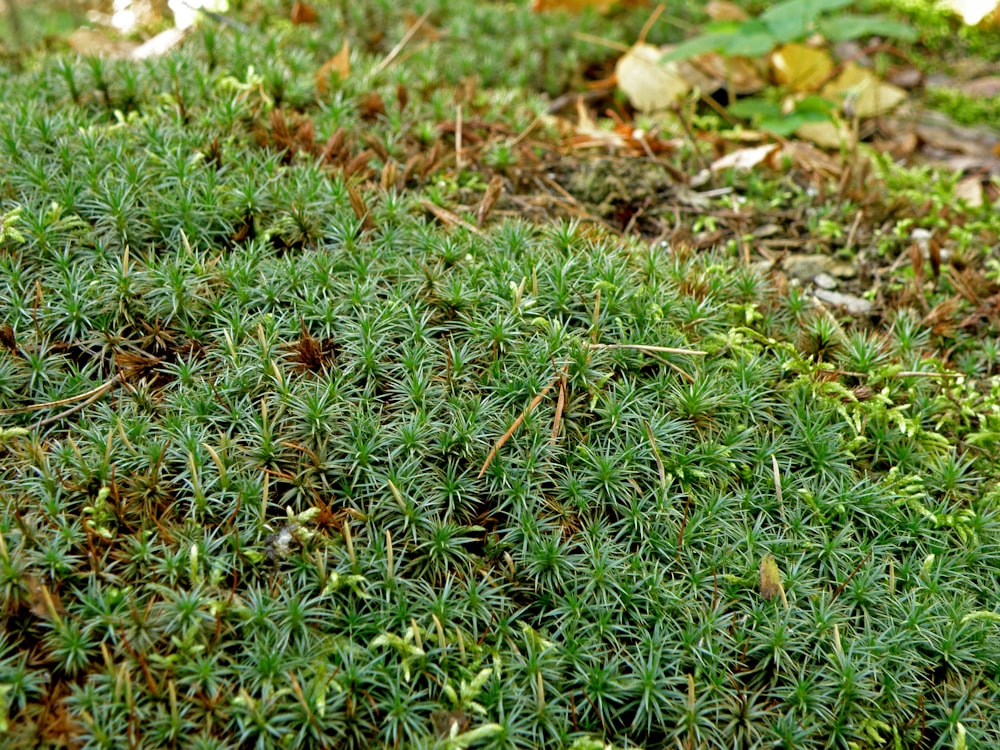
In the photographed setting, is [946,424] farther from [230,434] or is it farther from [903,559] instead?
[230,434]

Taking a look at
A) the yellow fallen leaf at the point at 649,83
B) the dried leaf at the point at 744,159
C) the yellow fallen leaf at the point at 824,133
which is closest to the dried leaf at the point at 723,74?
the yellow fallen leaf at the point at 649,83

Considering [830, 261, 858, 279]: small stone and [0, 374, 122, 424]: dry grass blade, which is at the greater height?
[0, 374, 122, 424]: dry grass blade

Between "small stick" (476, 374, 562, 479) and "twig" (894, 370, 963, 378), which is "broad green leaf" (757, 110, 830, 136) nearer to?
"twig" (894, 370, 963, 378)

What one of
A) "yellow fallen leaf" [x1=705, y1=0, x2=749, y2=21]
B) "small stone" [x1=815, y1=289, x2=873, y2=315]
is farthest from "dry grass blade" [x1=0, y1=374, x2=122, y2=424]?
"yellow fallen leaf" [x1=705, y1=0, x2=749, y2=21]

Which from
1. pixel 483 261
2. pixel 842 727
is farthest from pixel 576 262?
pixel 842 727

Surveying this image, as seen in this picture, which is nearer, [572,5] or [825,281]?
[825,281]

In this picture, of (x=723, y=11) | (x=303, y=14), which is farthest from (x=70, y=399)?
(x=723, y=11)

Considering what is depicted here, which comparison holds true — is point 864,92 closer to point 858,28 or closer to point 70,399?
point 858,28
